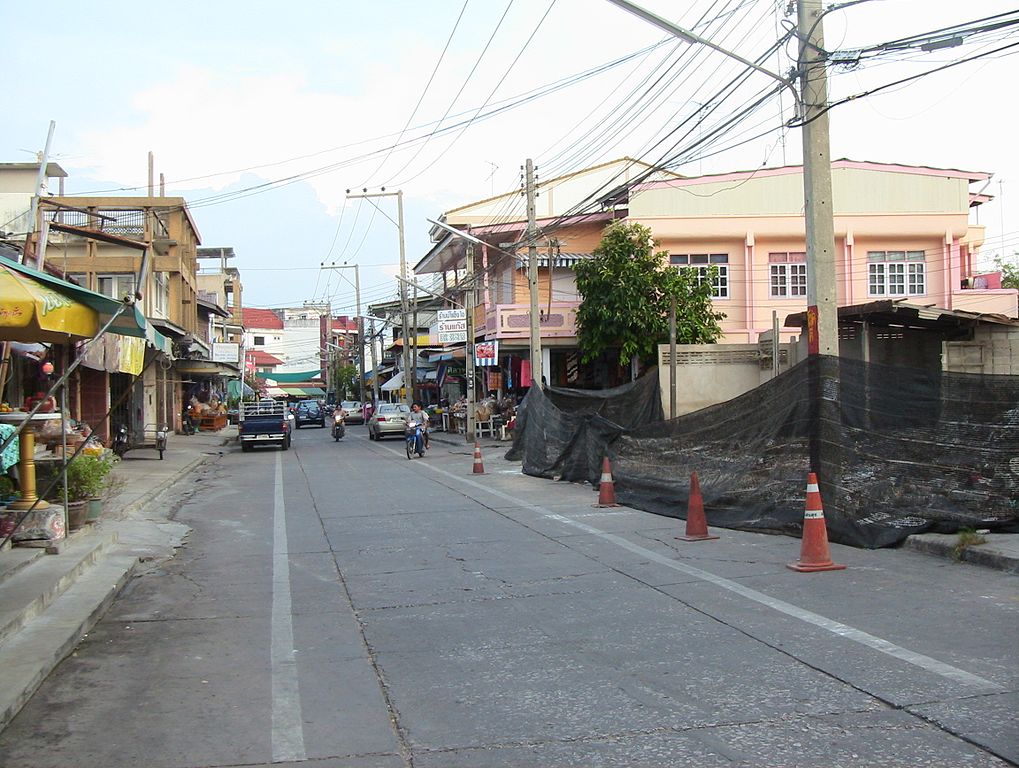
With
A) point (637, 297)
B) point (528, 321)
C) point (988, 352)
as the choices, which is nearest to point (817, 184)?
point (988, 352)

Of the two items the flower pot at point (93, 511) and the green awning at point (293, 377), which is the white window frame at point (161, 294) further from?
the green awning at point (293, 377)

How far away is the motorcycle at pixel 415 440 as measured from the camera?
1122 inches

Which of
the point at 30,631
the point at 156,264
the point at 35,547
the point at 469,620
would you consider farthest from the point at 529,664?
the point at 156,264

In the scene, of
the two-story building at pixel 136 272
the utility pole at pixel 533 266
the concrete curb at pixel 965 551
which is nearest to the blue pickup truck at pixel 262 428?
the two-story building at pixel 136 272

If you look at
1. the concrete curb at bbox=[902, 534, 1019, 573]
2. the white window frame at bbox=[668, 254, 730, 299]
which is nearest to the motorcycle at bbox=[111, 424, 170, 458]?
the white window frame at bbox=[668, 254, 730, 299]

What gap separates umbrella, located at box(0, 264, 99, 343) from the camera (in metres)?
5.84

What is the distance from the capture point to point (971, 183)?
115 feet

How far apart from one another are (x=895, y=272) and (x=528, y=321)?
43.0ft

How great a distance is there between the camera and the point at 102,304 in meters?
6.79

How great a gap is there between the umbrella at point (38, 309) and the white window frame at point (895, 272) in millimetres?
31067

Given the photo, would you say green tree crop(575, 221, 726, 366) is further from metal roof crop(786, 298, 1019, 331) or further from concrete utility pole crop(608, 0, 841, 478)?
concrete utility pole crop(608, 0, 841, 478)

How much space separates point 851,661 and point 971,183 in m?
33.7

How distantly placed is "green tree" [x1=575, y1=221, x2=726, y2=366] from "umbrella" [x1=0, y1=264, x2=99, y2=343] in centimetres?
2334

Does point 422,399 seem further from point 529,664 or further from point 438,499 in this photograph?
point 529,664
